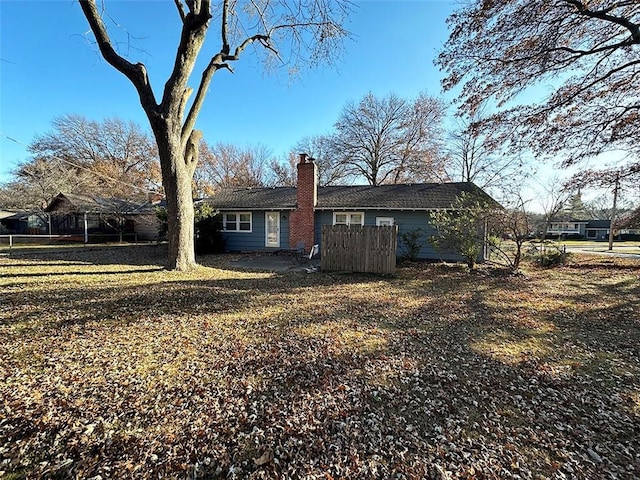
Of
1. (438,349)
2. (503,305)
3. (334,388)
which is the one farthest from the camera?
(503,305)

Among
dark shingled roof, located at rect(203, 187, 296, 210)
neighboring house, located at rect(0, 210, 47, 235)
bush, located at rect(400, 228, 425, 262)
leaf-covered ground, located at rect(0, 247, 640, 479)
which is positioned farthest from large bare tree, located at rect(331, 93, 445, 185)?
neighboring house, located at rect(0, 210, 47, 235)

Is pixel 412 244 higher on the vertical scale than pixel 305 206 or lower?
lower

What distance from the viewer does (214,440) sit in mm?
2297

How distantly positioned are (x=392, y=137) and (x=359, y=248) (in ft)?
67.5

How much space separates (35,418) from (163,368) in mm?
1094

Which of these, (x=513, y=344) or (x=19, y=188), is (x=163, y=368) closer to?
(x=513, y=344)

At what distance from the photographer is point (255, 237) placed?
612 inches

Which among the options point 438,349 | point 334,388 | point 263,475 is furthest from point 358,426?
point 438,349

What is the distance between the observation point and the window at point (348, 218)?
47.0 feet

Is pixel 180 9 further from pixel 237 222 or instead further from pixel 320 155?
pixel 320 155

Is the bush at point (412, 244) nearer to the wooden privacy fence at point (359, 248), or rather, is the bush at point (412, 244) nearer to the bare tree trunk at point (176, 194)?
the wooden privacy fence at point (359, 248)

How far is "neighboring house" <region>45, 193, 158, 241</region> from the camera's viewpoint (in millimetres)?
20969

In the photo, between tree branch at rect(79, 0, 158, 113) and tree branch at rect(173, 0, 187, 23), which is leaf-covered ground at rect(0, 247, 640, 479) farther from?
tree branch at rect(173, 0, 187, 23)

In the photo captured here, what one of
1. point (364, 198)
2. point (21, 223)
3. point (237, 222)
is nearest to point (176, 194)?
point (237, 222)
